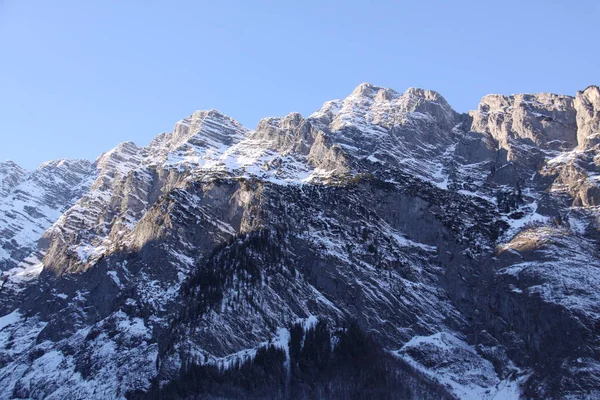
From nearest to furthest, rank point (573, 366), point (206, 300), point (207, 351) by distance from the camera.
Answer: point (573, 366)
point (207, 351)
point (206, 300)

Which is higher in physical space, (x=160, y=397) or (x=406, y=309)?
(x=406, y=309)

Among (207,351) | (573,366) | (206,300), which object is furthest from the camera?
(206,300)

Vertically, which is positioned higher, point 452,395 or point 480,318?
point 480,318

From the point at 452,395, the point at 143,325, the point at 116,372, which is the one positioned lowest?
the point at 452,395

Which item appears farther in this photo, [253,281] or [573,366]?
[253,281]

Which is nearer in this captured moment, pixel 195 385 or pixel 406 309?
pixel 195 385

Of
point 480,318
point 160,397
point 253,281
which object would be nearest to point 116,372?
point 160,397

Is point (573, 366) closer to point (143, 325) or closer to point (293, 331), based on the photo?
point (293, 331)

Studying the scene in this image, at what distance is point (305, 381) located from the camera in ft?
572

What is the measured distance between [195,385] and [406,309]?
6049cm

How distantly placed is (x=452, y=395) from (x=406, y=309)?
30.9 metres

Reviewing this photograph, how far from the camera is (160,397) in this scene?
172625 millimetres

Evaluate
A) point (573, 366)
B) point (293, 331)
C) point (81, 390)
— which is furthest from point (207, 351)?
point (573, 366)

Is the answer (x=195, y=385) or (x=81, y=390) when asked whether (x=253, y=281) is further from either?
(x=81, y=390)
